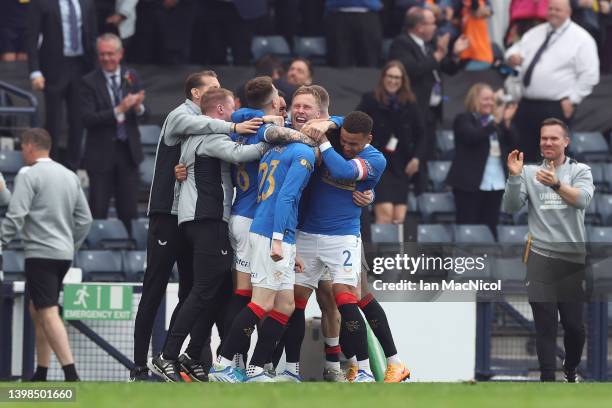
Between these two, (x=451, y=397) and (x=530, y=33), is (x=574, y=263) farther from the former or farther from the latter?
(x=530, y=33)

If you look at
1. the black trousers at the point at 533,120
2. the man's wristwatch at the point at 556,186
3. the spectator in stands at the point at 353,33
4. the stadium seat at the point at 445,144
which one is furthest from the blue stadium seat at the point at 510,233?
the man's wristwatch at the point at 556,186

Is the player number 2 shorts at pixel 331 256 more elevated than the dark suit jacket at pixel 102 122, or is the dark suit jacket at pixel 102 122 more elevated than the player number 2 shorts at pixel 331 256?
the dark suit jacket at pixel 102 122

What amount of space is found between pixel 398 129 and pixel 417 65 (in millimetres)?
1069

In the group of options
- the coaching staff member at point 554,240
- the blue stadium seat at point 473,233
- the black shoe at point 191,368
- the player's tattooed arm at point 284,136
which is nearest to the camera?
the player's tattooed arm at point 284,136

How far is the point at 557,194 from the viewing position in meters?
12.8

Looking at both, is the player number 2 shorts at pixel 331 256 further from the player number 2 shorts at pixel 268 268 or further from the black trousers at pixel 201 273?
the black trousers at pixel 201 273

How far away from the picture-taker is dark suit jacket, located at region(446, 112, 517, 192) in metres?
16.9

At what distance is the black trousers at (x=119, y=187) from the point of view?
1625 cm

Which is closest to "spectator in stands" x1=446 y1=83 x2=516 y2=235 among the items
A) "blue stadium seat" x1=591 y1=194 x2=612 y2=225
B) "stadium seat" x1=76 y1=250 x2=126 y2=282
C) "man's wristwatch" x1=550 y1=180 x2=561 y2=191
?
"blue stadium seat" x1=591 y1=194 x2=612 y2=225

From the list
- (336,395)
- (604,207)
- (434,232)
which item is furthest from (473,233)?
(336,395)

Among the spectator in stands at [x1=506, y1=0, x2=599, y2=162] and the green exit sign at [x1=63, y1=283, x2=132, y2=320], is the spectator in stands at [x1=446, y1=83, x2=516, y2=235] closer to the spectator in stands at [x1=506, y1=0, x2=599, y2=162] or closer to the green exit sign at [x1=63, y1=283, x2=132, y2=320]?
the spectator in stands at [x1=506, y1=0, x2=599, y2=162]

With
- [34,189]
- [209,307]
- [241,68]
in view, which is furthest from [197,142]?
[241,68]

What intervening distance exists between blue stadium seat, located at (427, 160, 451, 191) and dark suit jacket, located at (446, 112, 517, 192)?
42.5 inches

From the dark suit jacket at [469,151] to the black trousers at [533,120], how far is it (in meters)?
0.54
